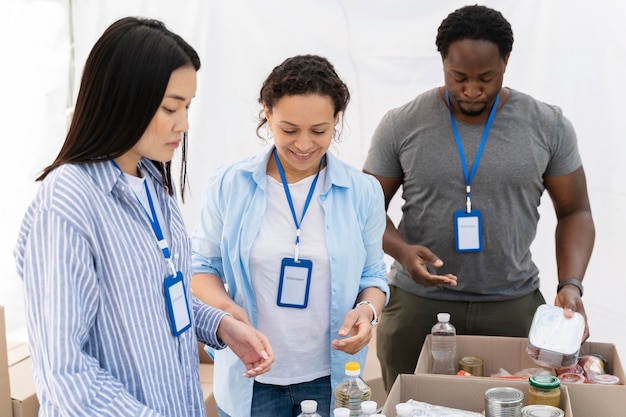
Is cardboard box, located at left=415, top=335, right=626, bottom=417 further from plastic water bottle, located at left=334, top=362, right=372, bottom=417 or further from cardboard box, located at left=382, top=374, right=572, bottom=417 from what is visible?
plastic water bottle, located at left=334, top=362, right=372, bottom=417

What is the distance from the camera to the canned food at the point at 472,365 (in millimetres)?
1772

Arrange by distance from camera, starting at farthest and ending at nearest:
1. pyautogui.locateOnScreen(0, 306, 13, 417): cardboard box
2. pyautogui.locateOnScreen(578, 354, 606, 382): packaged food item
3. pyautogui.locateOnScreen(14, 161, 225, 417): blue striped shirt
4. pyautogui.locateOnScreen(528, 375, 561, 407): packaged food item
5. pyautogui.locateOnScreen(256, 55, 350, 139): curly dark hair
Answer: pyautogui.locateOnScreen(0, 306, 13, 417): cardboard box
pyautogui.locateOnScreen(578, 354, 606, 382): packaged food item
pyautogui.locateOnScreen(256, 55, 350, 139): curly dark hair
pyautogui.locateOnScreen(528, 375, 561, 407): packaged food item
pyautogui.locateOnScreen(14, 161, 225, 417): blue striped shirt

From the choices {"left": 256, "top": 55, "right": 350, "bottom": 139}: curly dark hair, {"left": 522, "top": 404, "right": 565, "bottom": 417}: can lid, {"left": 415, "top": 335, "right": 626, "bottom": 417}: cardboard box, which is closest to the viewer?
{"left": 522, "top": 404, "right": 565, "bottom": 417}: can lid

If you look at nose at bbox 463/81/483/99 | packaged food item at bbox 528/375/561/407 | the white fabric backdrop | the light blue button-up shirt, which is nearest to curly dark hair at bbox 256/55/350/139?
the light blue button-up shirt

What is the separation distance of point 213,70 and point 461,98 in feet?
5.03

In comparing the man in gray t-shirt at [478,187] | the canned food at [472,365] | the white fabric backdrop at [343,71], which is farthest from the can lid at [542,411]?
the white fabric backdrop at [343,71]

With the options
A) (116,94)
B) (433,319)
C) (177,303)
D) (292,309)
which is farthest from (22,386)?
(116,94)

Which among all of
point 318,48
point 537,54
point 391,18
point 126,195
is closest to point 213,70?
point 318,48

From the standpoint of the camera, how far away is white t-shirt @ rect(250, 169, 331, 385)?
163 cm

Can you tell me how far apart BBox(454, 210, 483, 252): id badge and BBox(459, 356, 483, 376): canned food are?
0.30m

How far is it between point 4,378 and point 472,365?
159cm

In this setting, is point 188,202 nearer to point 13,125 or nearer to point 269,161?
point 13,125

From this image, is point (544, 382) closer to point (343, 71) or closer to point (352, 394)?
point (352, 394)

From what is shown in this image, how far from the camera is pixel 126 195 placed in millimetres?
1147
